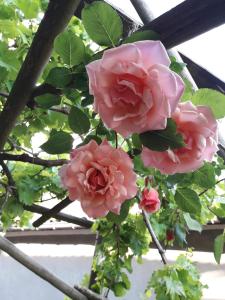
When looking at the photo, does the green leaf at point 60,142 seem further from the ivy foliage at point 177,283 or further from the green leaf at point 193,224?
the ivy foliage at point 177,283

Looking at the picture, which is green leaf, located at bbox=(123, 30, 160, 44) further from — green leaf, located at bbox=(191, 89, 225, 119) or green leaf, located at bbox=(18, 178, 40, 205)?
green leaf, located at bbox=(18, 178, 40, 205)

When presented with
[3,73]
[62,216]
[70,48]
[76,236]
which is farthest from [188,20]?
[76,236]

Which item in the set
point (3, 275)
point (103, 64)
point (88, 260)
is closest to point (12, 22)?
point (103, 64)

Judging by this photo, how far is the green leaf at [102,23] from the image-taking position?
464 mm

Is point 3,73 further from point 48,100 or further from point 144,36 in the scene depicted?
point 144,36

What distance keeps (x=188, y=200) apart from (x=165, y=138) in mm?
252

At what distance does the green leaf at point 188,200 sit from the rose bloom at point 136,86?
28cm

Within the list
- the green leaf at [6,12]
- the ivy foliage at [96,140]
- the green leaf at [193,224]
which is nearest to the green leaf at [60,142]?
the ivy foliage at [96,140]

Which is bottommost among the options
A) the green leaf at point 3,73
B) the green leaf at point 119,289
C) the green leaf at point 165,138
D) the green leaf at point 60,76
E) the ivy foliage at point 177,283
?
the green leaf at point 119,289

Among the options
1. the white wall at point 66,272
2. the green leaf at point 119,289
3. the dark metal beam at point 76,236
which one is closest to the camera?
the green leaf at point 119,289

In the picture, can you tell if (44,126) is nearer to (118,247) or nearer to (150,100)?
(118,247)

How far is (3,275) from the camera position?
12.4 ft

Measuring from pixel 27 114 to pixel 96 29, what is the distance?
589mm

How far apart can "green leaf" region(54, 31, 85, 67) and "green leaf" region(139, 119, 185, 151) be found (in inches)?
6.9
